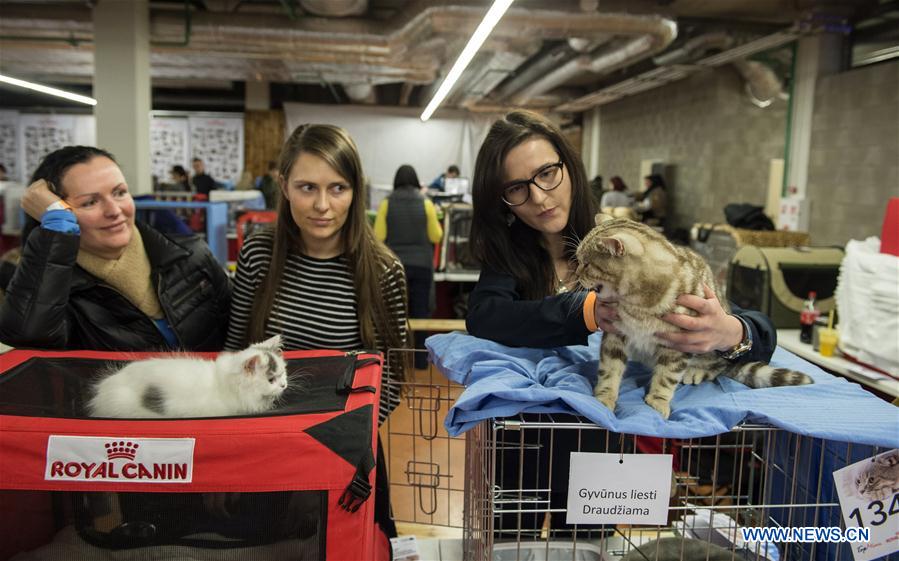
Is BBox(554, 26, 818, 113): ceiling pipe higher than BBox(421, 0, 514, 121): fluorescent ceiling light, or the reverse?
Result: BBox(554, 26, 818, 113): ceiling pipe

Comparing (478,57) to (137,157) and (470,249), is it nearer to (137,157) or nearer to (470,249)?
(137,157)

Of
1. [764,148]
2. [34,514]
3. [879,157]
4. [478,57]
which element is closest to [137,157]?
[478,57]

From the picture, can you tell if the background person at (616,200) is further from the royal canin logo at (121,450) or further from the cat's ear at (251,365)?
the royal canin logo at (121,450)

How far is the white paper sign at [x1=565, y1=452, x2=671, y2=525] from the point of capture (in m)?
0.95

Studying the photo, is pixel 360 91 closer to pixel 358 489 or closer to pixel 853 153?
pixel 853 153

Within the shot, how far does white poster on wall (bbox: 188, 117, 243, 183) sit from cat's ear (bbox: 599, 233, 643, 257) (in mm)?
13410

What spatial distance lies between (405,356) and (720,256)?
397cm

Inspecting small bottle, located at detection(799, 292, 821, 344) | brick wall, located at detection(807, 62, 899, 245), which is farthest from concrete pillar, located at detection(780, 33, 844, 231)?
small bottle, located at detection(799, 292, 821, 344)

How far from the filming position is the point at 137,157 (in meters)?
6.26

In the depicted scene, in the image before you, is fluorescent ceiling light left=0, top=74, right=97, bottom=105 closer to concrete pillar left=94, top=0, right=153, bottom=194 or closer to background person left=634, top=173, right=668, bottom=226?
concrete pillar left=94, top=0, right=153, bottom=194

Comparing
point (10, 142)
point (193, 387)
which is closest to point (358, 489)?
point (193, 387)

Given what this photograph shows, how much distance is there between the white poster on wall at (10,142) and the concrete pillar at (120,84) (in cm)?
906

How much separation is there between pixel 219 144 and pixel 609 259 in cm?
1382

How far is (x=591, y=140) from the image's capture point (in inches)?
601
